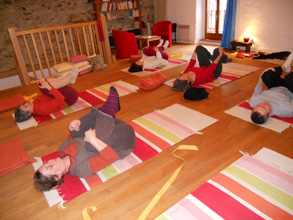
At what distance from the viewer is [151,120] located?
2488 millimetres

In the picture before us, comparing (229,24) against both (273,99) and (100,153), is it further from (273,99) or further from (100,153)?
(100,153)

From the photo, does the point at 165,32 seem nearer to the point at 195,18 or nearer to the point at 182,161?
the point at 195,18

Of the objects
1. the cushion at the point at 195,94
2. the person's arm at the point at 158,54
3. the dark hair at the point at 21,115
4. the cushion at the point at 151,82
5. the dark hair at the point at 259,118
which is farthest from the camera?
the person's arm at the point at 158,54

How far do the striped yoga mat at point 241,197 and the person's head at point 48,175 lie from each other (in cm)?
78

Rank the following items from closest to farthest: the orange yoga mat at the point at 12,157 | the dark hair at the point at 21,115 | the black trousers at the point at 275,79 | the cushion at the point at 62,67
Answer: the orange yoga mat at the point at 12,157
the black trousers at the point at 275,79
the dark hair at the point at 21,115
the cushion at the point at 62,67

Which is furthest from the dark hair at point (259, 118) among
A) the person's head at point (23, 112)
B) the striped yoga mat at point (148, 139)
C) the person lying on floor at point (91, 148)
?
the person's head at point (23, 112)

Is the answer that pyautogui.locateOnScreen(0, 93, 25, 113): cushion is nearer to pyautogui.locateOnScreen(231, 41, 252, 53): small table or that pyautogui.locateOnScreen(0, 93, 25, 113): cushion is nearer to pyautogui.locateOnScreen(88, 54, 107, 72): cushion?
pyautogui.locateOnScreen(88, 54, 107, 72): cushion

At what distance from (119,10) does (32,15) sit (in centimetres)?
246

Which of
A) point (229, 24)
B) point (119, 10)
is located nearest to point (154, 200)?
point (229, 24)

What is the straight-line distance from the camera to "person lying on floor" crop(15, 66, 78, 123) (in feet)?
8.87

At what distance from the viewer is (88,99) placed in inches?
126

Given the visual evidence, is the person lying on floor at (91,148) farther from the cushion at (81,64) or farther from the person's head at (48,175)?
the cushion at (81,64)

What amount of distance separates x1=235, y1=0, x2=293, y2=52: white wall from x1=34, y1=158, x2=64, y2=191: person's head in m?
4.98

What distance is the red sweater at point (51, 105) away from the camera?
8.98ft
